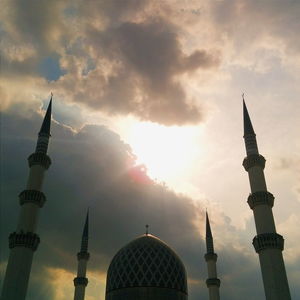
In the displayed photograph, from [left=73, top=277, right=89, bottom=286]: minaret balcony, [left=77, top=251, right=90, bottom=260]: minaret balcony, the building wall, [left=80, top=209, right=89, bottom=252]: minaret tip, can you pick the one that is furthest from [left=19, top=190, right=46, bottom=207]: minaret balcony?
[left=80, top=209, right=89, bottom=252]: minaret tip

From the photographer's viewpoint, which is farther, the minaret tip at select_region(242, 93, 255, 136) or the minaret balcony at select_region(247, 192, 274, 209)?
the minaret tip at select_region(242, 93, 255, 136)

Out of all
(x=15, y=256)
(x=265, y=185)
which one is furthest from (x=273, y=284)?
(x=15, y=256)

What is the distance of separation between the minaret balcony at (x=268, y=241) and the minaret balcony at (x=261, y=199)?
2652 millimetres

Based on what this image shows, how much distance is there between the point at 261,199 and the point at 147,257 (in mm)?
13245

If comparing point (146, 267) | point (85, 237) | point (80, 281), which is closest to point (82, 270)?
point (80, 281)

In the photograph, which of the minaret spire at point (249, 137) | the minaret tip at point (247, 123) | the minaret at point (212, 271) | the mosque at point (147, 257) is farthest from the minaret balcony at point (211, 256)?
the minaret tip at point (247, 123)

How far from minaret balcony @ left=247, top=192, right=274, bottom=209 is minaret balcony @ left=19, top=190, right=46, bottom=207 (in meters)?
17.7

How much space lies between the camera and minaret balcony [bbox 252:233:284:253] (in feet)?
90.6

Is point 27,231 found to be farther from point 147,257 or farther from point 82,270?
point 82,270

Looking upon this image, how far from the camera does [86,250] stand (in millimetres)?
45375

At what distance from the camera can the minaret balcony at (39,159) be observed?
3231 centimetres

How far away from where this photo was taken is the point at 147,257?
36.2m

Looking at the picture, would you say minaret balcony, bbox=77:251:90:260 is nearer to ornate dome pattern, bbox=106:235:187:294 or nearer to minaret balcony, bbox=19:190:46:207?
ornate dome pattern, bbox=106:235:187:294

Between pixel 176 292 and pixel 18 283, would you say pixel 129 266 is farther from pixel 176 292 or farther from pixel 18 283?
pixel 18 283
